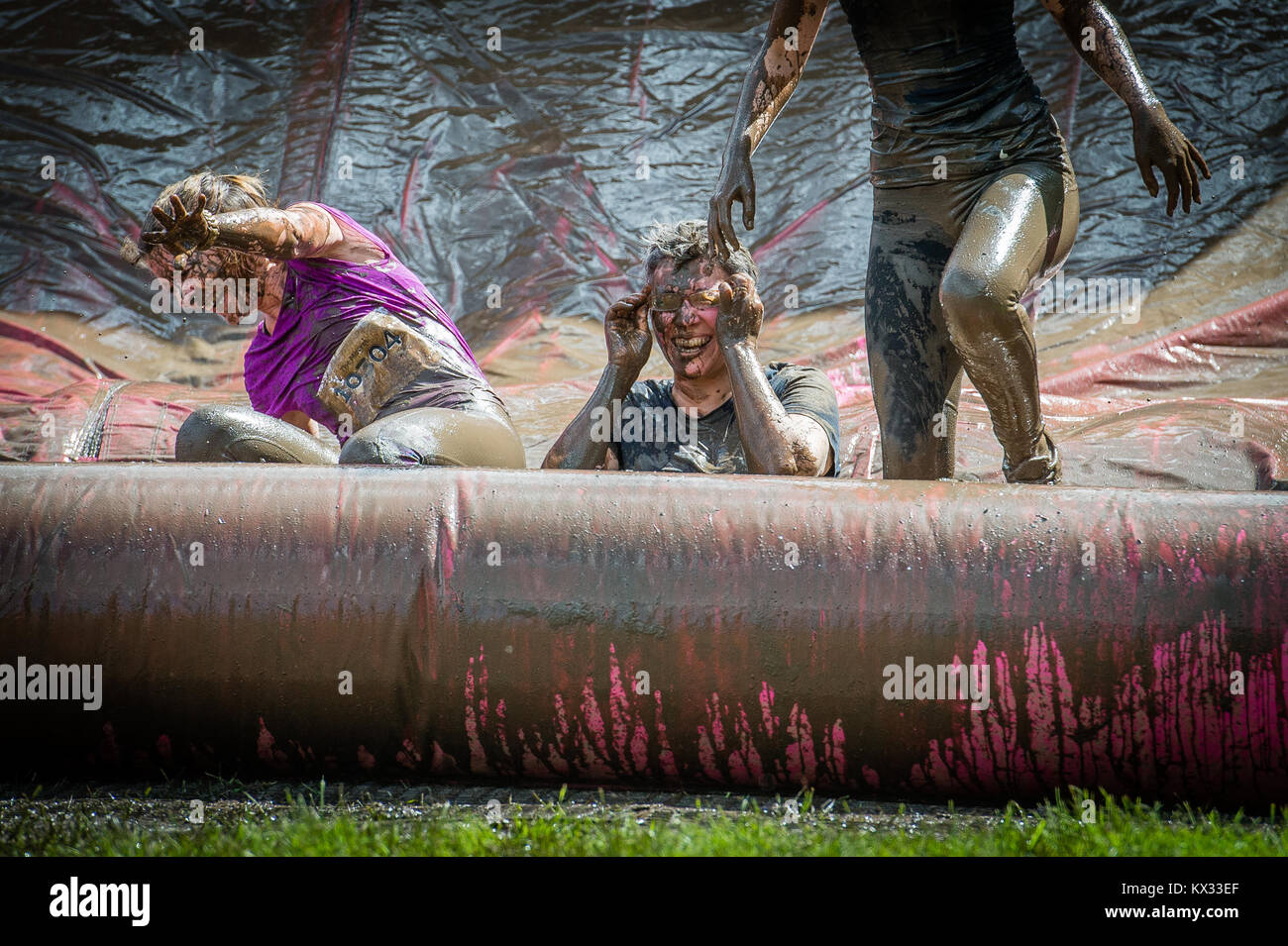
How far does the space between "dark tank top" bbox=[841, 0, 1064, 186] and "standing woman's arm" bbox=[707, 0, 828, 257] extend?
0.49ft

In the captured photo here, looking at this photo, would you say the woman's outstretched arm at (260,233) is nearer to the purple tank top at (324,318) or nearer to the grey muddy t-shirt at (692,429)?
the purple tank top at (324,318)

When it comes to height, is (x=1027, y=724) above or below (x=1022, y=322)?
below

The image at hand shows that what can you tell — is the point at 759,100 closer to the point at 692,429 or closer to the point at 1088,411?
the point at 692,429

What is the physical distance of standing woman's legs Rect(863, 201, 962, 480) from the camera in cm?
228

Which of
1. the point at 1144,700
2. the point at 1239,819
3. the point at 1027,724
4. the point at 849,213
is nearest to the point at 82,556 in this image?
the point at 1027,724

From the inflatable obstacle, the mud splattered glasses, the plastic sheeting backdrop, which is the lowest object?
the inflatable obstacle

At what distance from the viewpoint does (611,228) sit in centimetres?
585

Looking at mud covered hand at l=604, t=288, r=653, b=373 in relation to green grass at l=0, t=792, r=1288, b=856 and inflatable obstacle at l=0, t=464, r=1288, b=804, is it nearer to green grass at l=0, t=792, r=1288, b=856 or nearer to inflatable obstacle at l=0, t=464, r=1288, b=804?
inflatable obstacle at l=0, t=464, r=1288, b=804

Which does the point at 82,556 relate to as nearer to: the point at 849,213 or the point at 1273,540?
the point at 1273,540

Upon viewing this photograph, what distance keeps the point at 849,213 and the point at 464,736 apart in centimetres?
459

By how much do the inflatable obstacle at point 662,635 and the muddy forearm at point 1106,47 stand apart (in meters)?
0.87

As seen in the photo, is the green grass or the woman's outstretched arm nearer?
the green grass

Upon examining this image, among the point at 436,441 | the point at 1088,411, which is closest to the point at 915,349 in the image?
the point at 436,441

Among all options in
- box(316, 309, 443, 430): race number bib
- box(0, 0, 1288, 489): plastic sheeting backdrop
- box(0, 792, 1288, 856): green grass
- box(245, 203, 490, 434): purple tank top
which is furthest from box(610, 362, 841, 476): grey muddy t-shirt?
box(0, 0, 1288, 489): plastic sheeting backdrop
